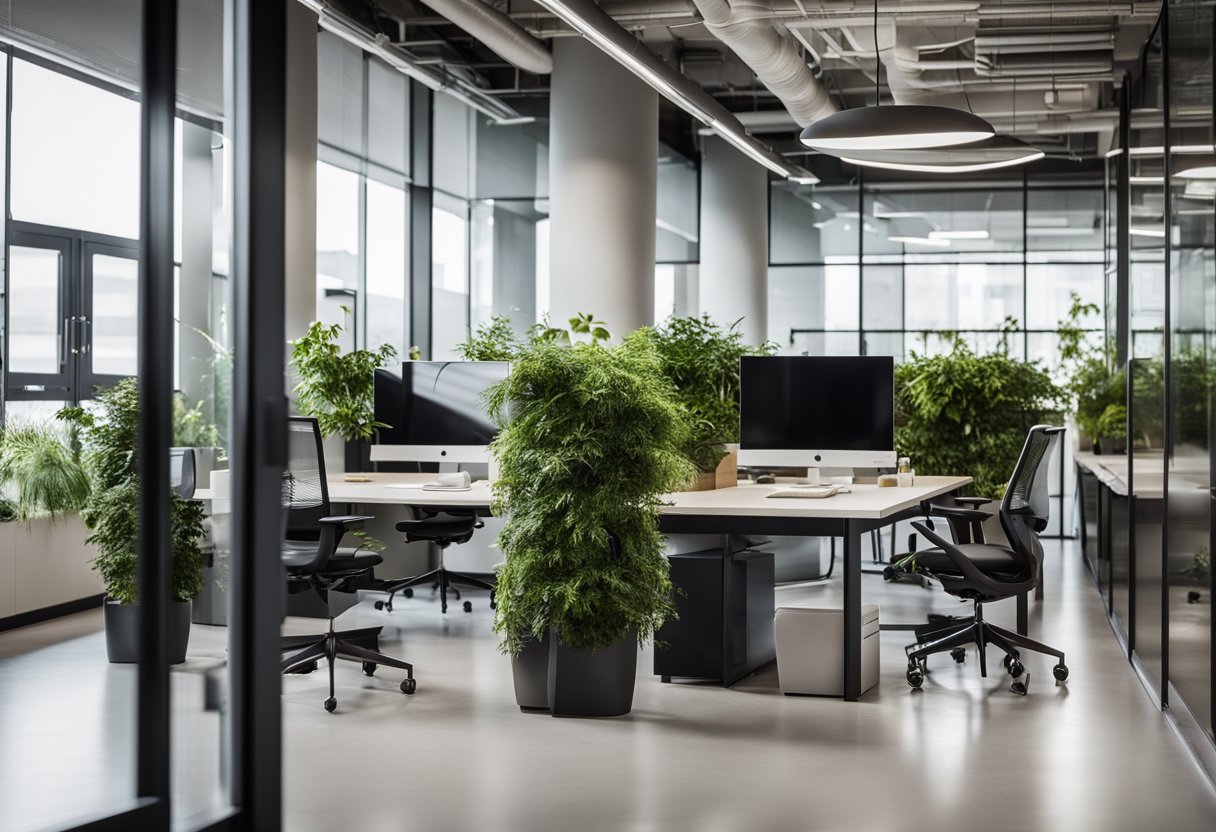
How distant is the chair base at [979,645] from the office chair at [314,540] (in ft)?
7.26

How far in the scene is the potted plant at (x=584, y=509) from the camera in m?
4.66

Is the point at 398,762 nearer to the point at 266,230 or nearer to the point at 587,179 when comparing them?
the point at 266,230

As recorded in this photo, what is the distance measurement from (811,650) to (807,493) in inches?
30.4

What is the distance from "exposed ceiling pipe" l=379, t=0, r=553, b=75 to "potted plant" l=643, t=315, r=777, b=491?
8.65 ft

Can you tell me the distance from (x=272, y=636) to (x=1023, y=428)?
6.96m

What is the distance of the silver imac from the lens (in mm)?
6000

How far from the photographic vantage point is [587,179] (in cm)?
982

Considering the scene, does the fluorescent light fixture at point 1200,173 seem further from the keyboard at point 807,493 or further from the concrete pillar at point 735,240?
the concrete pillar at point 735,240

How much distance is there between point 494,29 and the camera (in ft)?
28.6

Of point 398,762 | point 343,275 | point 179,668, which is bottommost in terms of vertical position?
point 398,762

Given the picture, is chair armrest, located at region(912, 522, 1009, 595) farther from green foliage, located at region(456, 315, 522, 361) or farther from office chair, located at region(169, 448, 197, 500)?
office chair, located at region(169, 448, 197, 500)

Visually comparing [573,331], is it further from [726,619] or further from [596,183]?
[726,619]

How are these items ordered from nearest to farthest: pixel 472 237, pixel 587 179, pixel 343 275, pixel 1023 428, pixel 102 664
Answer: pixel 102 664 → pixel 1023 428 → pixel 587 179 → pixel 343 275 → pixel 472 237

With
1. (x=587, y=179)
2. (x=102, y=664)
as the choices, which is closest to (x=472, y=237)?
(x=587, y=179)
